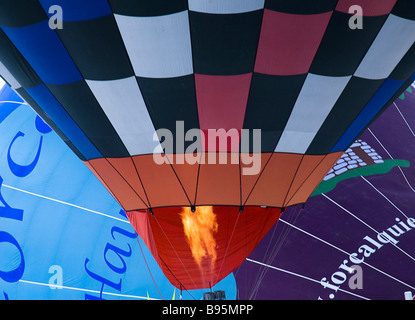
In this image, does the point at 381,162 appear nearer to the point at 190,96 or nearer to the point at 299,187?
the point at 299,187

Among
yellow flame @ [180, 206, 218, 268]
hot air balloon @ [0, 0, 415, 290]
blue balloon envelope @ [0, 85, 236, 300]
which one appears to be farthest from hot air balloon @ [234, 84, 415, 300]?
yellow flame @ [180, 206, 218, 268]

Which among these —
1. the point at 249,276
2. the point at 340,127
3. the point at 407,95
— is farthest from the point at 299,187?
the point at 407,95

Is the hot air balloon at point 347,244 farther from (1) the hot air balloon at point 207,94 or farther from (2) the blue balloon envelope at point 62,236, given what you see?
(1) the hot air balloon at point 207,94

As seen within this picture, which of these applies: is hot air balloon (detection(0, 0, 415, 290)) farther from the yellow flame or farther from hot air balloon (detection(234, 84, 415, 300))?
hot air balloon (detection(234, 84, 415, 300))

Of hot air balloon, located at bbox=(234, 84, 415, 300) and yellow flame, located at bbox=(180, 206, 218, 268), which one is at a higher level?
hot air balloon, located at bbox=(234, 84, 415, 300)

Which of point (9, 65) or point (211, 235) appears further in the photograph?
point (211, 235)

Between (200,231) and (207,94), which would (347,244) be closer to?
(200,231)
